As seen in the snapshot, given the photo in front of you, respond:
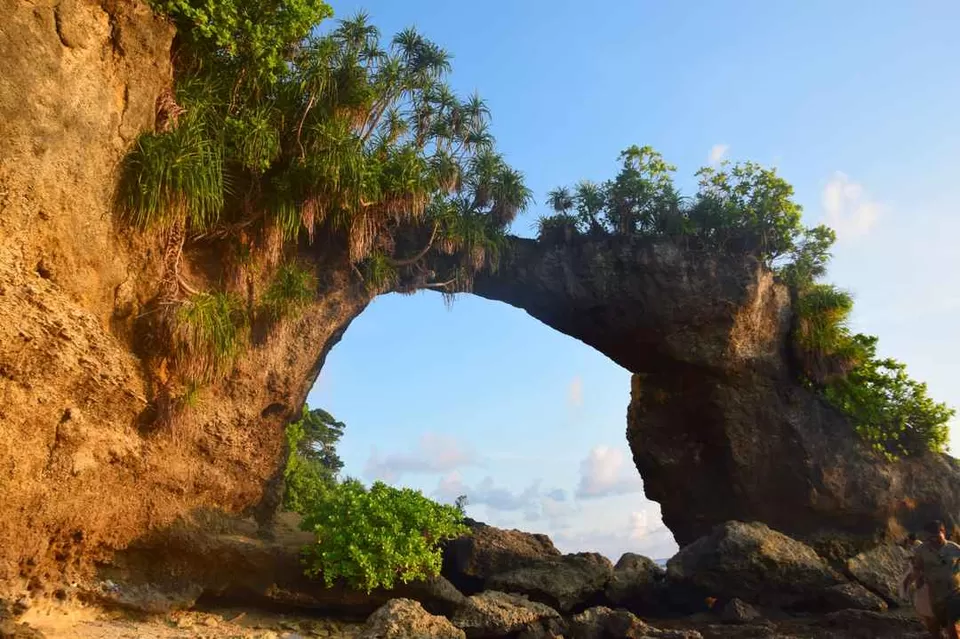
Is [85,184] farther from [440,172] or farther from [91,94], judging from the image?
[440,172]

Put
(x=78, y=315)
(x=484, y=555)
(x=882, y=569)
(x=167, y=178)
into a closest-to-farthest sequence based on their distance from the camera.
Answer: (x=78, y=315) → (x=167, y=178) → (x=484, y=555) → (x=882, y=569)

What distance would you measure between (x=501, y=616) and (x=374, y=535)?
2453 mm

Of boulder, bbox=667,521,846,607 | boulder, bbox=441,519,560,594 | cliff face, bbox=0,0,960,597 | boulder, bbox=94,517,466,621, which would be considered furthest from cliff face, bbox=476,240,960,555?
→ boulder, bbox=94,517,466,621

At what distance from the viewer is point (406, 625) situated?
881cm

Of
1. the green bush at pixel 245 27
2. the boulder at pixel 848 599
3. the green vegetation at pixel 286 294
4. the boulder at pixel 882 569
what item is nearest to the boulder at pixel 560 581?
the boulder at pixel 848 599

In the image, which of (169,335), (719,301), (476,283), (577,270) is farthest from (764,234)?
(169,335)

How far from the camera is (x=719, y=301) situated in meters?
15.3

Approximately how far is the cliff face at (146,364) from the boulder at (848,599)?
8.54 feet

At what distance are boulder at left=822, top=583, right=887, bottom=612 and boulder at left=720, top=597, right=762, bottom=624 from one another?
158 centimetres

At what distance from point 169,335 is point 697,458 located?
Result: 12769 mm

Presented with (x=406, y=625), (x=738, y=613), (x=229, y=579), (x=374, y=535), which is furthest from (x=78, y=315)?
(x=738, y=613)

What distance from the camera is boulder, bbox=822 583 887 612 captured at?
12391 mm

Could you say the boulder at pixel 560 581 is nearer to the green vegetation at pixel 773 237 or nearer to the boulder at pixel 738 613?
the boulder at pixel 738 613

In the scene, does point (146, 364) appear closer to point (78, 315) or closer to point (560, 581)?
point (78, 315)
